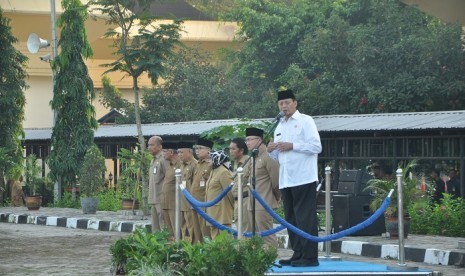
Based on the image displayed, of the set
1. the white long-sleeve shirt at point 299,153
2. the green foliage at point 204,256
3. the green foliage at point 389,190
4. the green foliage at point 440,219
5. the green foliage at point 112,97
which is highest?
the green foliage at point 112,97

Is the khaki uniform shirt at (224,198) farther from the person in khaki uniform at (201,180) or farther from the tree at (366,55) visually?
the tree at (366,55)

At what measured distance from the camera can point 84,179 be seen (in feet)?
91.3

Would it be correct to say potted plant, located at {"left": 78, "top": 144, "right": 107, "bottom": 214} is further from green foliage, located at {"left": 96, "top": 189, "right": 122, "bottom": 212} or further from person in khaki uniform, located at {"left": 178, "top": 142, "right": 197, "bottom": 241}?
person in khaki uniform, located at {"left": 178, "top": 142, "right": 197, "bottom": 241}

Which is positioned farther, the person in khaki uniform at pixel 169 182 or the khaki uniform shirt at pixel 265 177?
the person in khaki uniform at pixel 169 182

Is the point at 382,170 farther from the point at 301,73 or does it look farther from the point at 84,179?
the point at 301,73

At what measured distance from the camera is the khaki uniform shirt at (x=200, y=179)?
1518 cm

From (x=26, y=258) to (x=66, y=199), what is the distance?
15.6 meters

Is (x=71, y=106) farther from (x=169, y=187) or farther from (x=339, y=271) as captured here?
(x=339, y=271)

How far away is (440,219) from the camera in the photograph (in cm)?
1964

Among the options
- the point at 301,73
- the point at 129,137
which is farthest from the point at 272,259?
the point at 301,73

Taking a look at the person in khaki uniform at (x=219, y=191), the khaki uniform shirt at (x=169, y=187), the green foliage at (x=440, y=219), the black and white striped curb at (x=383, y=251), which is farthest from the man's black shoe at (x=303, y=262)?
the green foliage at (x=440, y=219)

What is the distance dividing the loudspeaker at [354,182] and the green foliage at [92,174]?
9.62m

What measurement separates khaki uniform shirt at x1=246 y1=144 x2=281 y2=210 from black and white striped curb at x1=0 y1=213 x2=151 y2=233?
9193mm

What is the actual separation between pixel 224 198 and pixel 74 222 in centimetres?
1133
